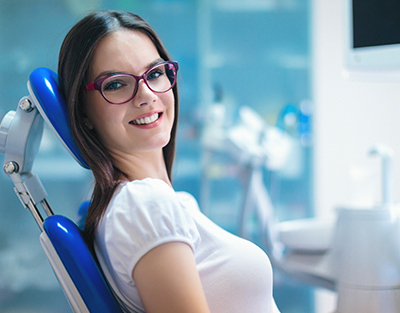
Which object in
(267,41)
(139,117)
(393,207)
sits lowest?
(393,207)

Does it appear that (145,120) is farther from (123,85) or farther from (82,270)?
(82,270)

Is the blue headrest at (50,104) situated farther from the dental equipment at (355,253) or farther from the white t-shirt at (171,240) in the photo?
the dental equipment at (355,253)

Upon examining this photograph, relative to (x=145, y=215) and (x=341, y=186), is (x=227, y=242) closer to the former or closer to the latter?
(x=145, y=215)

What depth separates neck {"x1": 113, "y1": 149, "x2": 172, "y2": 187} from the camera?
931 mm

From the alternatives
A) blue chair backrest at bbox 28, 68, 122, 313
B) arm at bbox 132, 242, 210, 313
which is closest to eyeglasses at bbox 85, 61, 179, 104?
blue chair backrest at bbox 28, 68, 122, 313

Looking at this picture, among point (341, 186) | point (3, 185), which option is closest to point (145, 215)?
point (3, 185)

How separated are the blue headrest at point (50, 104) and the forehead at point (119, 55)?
9 centimetres

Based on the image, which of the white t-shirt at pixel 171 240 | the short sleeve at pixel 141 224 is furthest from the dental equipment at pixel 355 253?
the short sleeve at pixel 141 224

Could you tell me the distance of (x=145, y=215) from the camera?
2.33ft

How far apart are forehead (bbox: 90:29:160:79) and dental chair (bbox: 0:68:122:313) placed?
107 mm

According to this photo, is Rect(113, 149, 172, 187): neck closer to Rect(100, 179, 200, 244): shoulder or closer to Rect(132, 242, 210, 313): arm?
Rect(100, 179, 200, 244): shoulder

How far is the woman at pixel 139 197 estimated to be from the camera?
687mm

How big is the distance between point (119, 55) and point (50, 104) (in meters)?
0.18

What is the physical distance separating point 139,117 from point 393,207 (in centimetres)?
86
